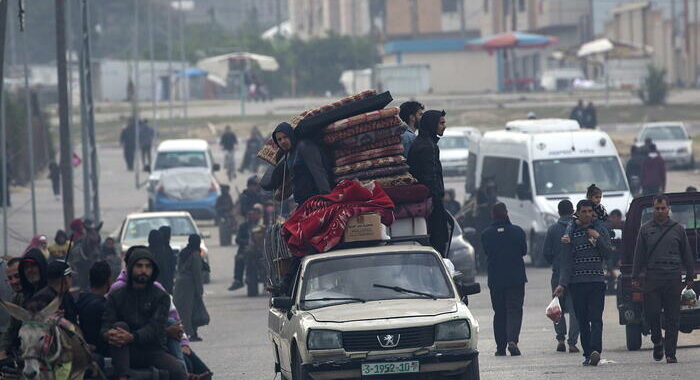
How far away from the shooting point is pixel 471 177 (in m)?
32.4

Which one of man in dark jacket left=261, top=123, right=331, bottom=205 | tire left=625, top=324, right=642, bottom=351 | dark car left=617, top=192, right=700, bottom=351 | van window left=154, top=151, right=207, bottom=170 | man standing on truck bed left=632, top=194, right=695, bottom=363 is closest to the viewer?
man in dark jacket left=261, top=123, right=331, bottom=205

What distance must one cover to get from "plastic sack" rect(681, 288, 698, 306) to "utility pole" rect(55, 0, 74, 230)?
19958mm

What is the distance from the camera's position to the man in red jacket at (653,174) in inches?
1363

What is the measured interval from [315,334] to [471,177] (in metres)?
20.5

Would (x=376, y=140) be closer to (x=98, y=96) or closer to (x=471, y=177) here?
(x=471, y=177)

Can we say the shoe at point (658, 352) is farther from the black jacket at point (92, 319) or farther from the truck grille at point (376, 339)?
the black jacket at point (92, 319)

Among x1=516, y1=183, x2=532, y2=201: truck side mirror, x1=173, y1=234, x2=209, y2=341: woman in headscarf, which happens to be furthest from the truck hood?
x1=516, y1=183, x2=532, y2=201: truck side mirror

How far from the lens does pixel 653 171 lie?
114 ft

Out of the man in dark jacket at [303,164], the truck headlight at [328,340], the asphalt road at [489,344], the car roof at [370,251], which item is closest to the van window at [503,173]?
the asphalt road at [489,344]

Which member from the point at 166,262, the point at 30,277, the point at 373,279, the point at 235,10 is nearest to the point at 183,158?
the point at 166,262

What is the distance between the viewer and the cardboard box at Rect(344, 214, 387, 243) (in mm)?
13461

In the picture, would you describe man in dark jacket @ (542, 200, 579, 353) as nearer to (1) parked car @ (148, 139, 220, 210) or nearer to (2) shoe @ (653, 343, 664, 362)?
(2) shoe @ (653, 343, 664, 362)

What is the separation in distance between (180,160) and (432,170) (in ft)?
93.6

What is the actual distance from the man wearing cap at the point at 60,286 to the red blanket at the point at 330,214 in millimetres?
3652
